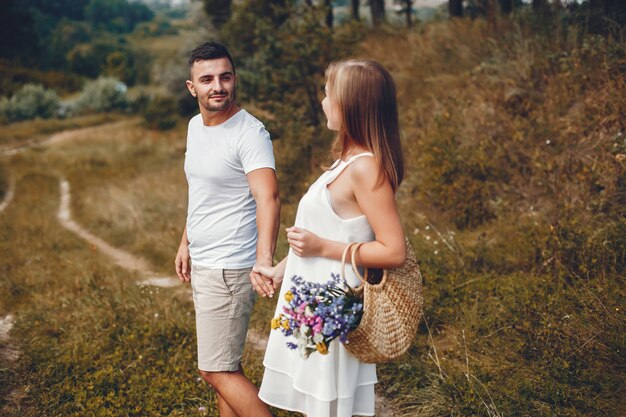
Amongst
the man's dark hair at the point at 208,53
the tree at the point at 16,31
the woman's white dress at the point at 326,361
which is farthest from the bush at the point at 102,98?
the woman's white dress at the point at 326,361

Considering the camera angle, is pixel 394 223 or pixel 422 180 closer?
pixel 394 223

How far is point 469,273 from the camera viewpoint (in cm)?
504

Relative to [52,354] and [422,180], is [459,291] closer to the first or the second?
[422,180]

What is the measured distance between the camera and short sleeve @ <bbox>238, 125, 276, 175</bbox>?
111 inches

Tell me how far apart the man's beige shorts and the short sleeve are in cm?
56

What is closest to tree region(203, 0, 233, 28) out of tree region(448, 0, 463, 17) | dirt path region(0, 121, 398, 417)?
dirt path region(0, 121, 398, 417)

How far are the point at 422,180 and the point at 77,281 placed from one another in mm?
4215

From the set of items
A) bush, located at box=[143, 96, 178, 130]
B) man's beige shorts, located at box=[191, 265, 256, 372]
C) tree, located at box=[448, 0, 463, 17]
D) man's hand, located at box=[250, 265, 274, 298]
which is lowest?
bush, located at box=[143, 96, 178, 130]

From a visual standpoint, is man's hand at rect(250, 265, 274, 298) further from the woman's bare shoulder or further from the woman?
the woman's bare shoulder

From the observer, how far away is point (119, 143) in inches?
827

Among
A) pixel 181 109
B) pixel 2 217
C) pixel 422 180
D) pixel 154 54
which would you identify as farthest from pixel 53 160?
pixel 154 54

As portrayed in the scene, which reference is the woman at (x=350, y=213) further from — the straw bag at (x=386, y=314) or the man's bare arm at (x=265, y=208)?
the man's bare arm at (x=265, y=208)

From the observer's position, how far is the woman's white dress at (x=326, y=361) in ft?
7.47

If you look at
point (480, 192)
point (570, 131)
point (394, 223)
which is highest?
point (394, 223)
